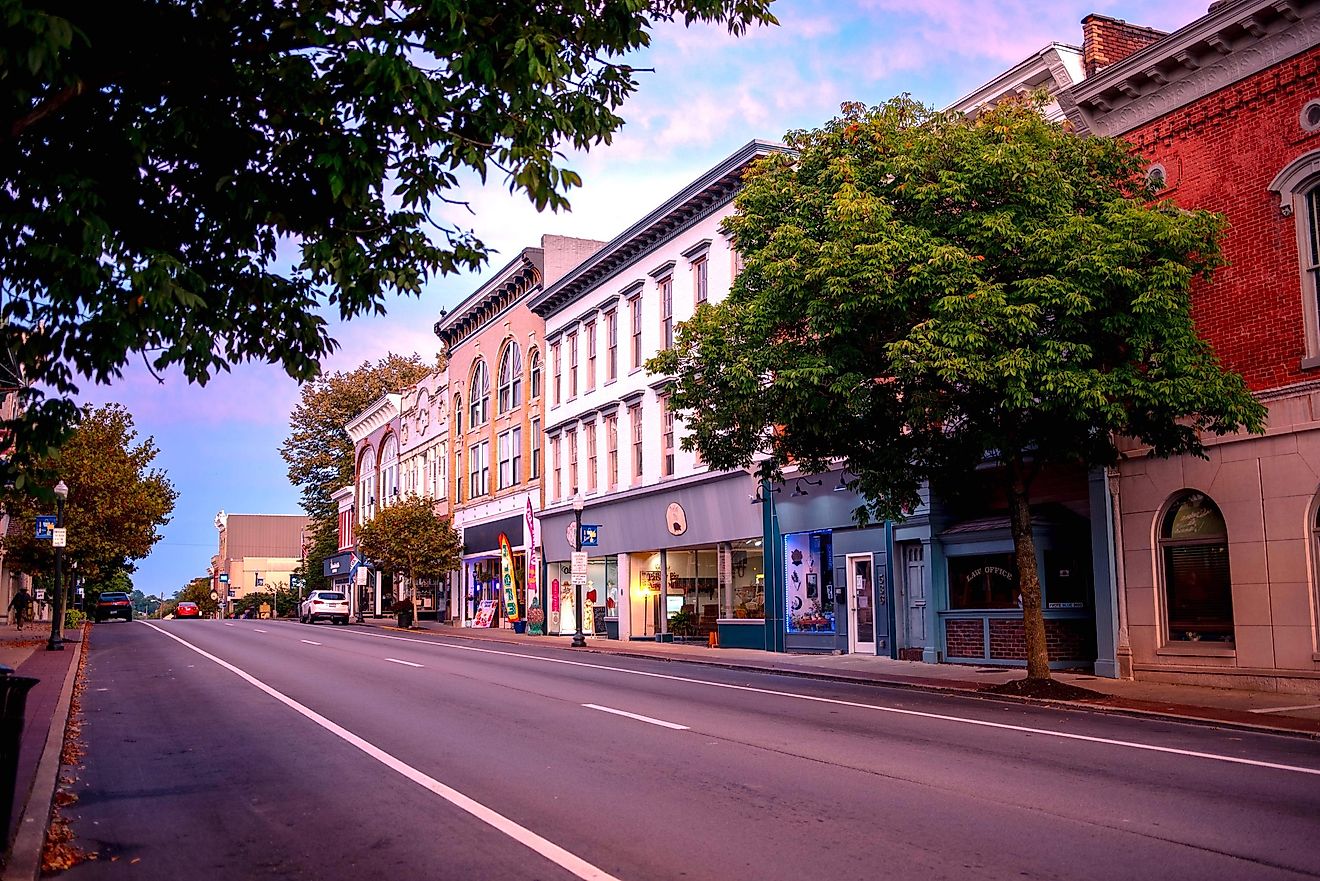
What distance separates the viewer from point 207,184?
Answer: 334 inches

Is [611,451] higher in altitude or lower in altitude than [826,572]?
higher

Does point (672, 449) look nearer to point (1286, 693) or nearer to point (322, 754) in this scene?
point (1286, 693)

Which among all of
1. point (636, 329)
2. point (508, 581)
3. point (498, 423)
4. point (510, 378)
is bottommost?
point (508, 581)

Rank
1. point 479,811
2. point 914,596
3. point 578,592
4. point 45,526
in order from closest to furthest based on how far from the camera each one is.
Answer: point 479,811, point 914,596, point 45,526, point 578,592

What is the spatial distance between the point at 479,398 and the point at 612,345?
1649 centimetres

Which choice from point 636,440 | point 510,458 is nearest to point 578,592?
point 636,440

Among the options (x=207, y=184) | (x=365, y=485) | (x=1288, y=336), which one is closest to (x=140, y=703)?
(x=207, y=184)

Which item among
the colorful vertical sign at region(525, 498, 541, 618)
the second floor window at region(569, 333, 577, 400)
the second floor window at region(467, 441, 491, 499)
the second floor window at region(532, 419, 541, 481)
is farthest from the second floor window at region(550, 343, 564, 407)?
the second floor window at region(467, 441, 491, 499)

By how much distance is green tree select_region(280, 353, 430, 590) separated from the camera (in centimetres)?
7800

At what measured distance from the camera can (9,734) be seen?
7.38 metres

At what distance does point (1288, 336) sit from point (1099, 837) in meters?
13.0

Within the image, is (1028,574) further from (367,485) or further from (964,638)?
(367,485)

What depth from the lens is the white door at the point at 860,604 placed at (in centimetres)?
2742

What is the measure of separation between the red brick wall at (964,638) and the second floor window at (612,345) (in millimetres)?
17600
